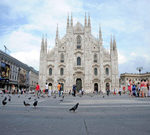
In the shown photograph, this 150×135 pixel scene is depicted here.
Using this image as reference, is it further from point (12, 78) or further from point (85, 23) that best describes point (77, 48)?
point (12, 78)

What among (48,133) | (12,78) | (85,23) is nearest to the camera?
(48,133)

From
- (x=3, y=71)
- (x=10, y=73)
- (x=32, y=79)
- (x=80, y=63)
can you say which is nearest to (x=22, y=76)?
(x=10, y=73)

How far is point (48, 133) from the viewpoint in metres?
2.78

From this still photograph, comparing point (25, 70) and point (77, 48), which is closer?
point (77, 48)

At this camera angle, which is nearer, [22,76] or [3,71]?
[3,71]

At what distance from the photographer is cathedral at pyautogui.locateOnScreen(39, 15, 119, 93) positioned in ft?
122

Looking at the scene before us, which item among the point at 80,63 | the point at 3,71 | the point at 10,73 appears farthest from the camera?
the point at 10,73

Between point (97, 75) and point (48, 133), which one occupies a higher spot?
point (97, 75)

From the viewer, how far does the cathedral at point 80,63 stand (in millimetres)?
37094

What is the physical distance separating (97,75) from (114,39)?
1005 cm

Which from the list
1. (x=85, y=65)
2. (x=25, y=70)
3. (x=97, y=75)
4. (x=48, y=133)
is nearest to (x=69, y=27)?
(x=85, y=65)

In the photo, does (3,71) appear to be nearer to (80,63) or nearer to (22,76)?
(22,76)

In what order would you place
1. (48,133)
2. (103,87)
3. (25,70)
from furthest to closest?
(25,70) → (103,87) → (48,133)

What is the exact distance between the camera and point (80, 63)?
38.7 m
